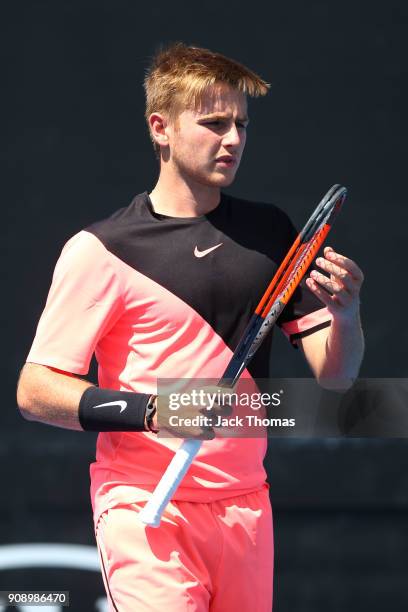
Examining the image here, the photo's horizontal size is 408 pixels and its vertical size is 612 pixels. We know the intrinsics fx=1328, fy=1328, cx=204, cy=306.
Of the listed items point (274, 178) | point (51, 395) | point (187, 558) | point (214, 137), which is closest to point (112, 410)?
point (51, 395)

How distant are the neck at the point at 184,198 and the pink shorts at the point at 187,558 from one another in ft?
2.03

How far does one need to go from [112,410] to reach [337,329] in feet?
1.67

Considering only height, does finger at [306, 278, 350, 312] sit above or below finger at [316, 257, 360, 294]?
below

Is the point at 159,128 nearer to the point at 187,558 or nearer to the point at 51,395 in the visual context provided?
the point at 51,395

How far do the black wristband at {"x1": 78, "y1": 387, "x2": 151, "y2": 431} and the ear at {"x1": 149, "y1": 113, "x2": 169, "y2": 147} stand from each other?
578mm

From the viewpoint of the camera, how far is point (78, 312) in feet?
8.87

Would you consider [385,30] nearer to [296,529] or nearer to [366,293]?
[366,293]

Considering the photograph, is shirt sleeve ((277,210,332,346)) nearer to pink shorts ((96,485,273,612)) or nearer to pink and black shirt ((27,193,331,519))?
pink and black shirt ((27,193,331,519))

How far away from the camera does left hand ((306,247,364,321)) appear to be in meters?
2.58

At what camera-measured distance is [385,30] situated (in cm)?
401

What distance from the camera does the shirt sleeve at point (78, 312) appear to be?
8.87 ft

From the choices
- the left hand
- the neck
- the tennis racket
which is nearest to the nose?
the neck

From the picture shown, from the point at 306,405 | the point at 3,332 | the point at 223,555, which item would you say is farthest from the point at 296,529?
the point at 223,555

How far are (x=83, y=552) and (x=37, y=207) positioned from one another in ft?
3.43
